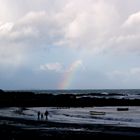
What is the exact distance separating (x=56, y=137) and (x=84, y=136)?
262 centimetres

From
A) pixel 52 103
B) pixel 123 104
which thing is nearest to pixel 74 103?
pixel 52 103

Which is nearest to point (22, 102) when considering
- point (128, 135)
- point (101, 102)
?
point (101, 102)

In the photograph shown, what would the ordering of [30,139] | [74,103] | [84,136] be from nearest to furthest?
[30,139] < [84,136] < [74,103]

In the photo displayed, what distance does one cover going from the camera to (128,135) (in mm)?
35625

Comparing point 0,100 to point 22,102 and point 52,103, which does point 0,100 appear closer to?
point 22,102

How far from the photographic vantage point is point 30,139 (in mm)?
31234

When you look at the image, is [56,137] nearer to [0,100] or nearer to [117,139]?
[117,139]

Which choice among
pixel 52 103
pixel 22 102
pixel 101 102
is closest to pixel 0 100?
pixel 22 102

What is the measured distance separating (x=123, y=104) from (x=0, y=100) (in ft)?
94.9

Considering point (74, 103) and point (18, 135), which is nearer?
point (18, 135)

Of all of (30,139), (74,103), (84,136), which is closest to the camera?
(30,139)

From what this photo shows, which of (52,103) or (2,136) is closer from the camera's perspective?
(2,136)

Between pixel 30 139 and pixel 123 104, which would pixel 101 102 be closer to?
pixel 123 104

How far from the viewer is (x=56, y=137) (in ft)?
105
